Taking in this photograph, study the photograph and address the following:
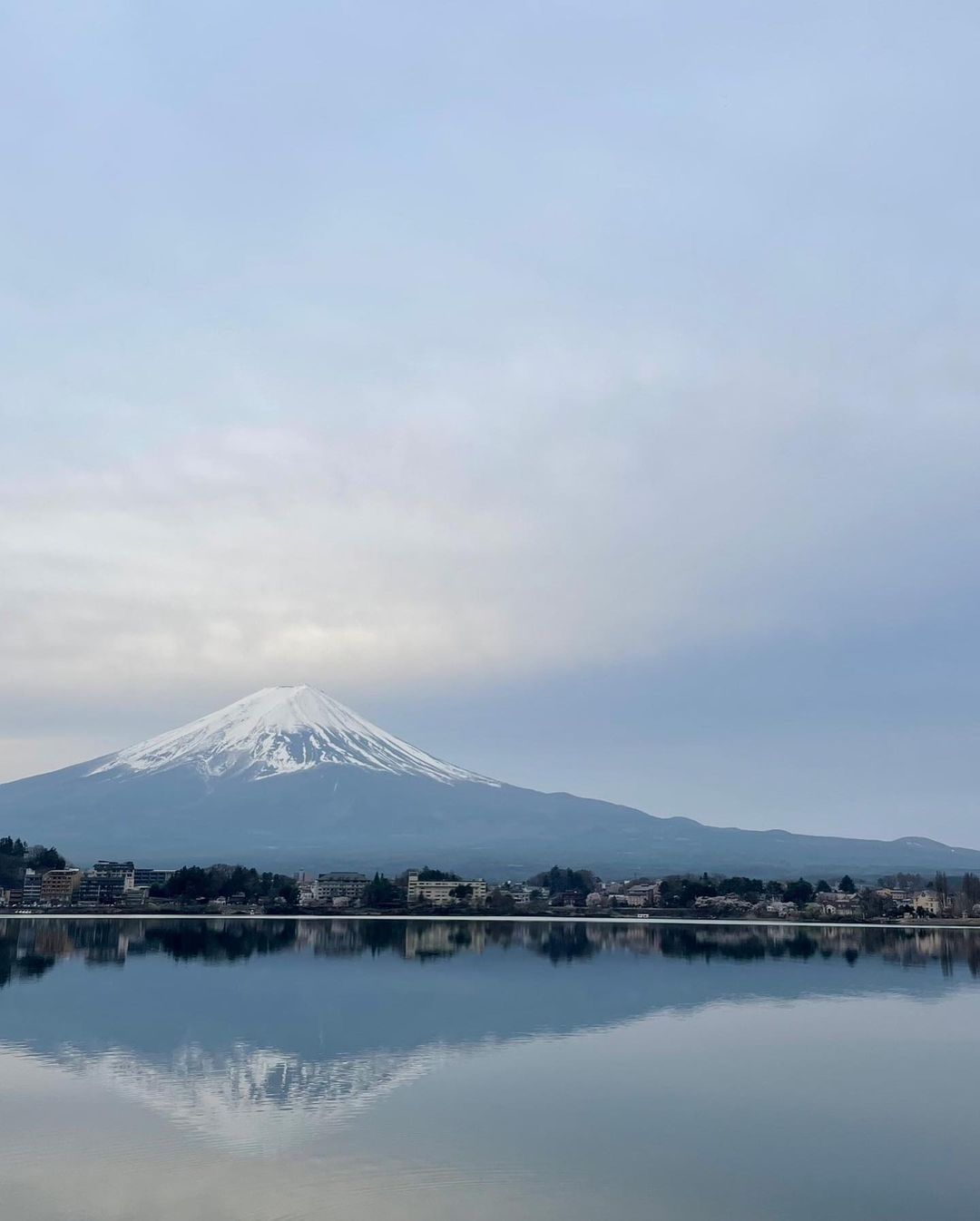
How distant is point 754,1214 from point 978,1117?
21.9 ft

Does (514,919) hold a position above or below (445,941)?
below

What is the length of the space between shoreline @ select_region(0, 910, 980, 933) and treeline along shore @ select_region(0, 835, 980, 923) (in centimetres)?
204

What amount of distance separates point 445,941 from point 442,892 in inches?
1512

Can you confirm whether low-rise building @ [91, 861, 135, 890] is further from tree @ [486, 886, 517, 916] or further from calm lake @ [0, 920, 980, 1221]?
calm lake @ [0, 920, 980, 1221]

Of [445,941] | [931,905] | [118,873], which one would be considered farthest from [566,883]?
[445,941]

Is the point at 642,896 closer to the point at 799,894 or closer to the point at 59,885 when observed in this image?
the point at 799,894

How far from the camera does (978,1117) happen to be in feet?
53.5

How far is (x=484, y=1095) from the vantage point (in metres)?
16.9

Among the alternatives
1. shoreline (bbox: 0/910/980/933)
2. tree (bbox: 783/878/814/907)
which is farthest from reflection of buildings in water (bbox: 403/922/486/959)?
tree (bbox: 783/878/814/907)

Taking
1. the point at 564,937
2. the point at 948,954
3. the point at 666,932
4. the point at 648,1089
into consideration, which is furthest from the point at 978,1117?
the point at 666,932

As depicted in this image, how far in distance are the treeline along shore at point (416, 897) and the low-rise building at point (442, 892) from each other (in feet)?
0.33

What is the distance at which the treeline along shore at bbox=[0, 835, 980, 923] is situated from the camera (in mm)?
80688

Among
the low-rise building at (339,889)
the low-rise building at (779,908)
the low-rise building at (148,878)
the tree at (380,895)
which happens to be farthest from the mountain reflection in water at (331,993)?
the low-rise building at (148,878)

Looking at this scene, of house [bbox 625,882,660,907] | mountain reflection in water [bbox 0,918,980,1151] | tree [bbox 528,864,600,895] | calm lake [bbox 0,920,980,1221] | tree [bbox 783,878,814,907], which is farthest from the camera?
tree [bbox 528,864,600,895]
